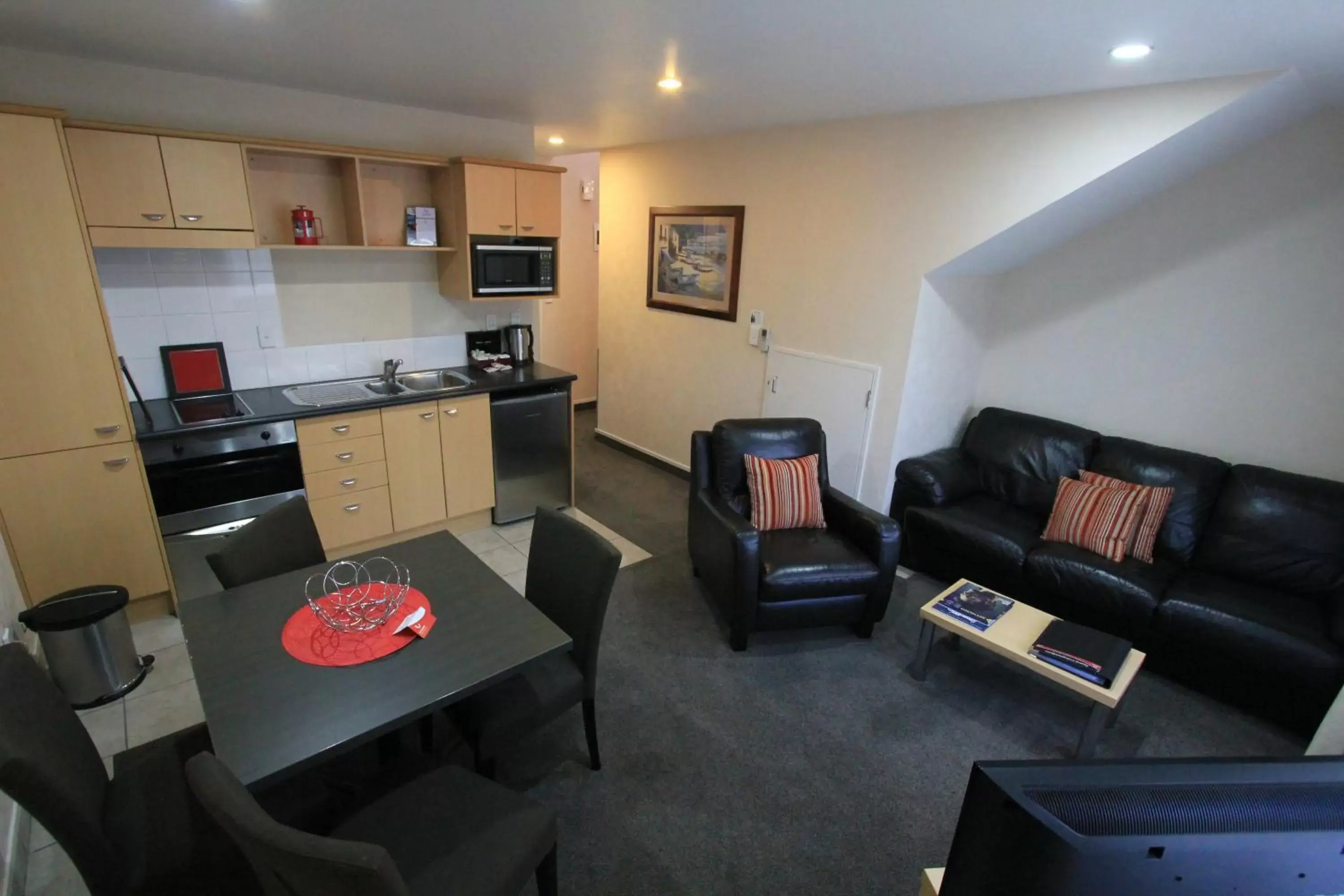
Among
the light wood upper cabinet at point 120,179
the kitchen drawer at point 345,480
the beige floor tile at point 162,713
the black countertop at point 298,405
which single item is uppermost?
the light wood upper cabinet at point 120,179

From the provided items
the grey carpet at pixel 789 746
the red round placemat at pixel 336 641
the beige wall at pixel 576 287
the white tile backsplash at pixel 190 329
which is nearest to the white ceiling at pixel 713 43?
the white tile backsplash at pixel 190 329

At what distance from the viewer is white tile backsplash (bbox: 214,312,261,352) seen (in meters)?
3.18

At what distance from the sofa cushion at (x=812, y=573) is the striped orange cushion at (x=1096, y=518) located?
1.10 meters

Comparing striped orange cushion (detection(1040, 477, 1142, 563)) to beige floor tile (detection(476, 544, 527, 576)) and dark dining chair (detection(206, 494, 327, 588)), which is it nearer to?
beige floor tile (detection(476, 544, 527, 576))

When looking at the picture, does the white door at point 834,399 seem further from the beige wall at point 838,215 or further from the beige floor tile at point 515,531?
the beige floor tile at point 515,531

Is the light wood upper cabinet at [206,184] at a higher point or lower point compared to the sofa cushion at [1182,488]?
higher

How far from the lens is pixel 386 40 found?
2234 mm

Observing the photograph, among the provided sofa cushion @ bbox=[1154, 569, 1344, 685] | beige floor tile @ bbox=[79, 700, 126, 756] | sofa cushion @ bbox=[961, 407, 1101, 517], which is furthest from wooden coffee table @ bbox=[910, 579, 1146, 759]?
beige floor tile @ bbox=[79, 700, 126, 756]

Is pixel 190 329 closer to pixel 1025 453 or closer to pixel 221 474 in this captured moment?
pixel 221 474

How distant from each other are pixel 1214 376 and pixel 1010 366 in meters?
0.96

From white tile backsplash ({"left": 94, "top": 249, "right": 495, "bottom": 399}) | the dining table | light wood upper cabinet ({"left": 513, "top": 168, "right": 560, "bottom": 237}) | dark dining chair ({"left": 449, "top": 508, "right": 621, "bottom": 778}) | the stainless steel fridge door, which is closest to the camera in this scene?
the dining table

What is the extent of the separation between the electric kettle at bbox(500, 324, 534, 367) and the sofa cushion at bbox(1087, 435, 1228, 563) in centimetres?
352

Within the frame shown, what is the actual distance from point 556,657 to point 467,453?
6.08 ft

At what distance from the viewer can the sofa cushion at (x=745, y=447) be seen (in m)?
3.25
